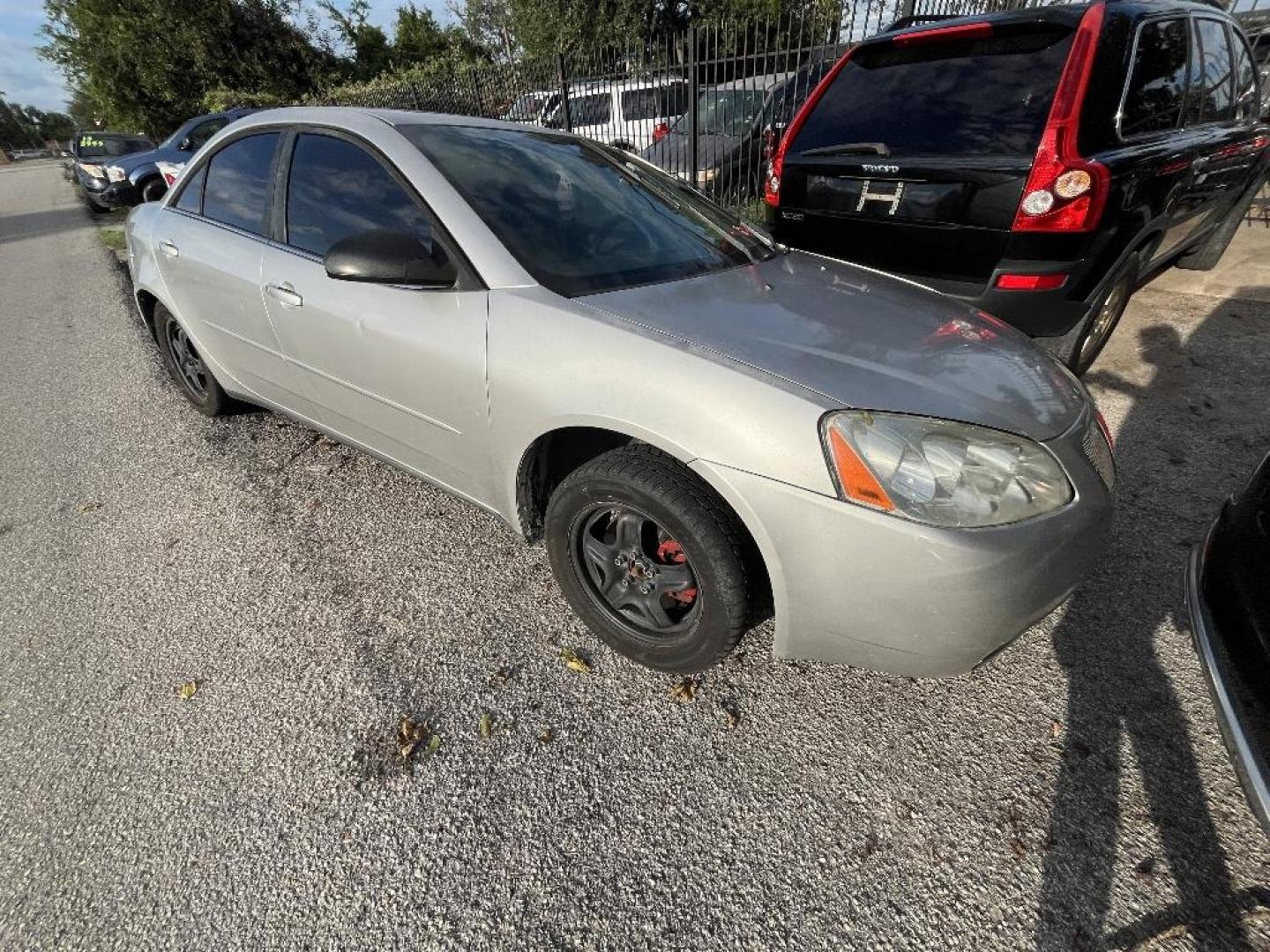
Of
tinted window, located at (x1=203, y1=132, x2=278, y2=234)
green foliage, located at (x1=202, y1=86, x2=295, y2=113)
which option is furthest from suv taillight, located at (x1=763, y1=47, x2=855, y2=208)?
green foliage, located at (x1=202, y1=86, x2=295, y2=113)

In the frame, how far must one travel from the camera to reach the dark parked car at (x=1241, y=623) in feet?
3.93

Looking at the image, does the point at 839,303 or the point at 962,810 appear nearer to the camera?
the point at 962,810

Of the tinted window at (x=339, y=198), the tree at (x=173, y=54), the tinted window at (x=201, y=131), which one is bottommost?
the tinted window at (x=339, y=198)

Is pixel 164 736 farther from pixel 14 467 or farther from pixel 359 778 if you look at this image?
pixel 14 467

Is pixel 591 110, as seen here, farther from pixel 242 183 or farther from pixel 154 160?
pixel 242 183

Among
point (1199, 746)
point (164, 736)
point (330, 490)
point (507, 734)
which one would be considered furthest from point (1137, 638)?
point (330, 490)

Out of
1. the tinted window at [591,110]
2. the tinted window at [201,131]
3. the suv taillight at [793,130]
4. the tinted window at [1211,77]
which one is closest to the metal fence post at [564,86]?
the tinted window at [591,110]

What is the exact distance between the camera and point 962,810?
5.08 feet

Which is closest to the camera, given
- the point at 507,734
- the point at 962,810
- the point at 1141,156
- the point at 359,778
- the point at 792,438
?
the point at 792,438

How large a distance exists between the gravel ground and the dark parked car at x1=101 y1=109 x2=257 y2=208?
10549 millimetres

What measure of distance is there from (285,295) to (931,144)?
120 inches

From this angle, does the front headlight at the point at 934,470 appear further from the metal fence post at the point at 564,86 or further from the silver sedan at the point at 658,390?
the metal fence post at the point at 564,86

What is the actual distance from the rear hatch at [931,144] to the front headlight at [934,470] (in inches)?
76.9

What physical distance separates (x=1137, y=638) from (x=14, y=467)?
5.08m
